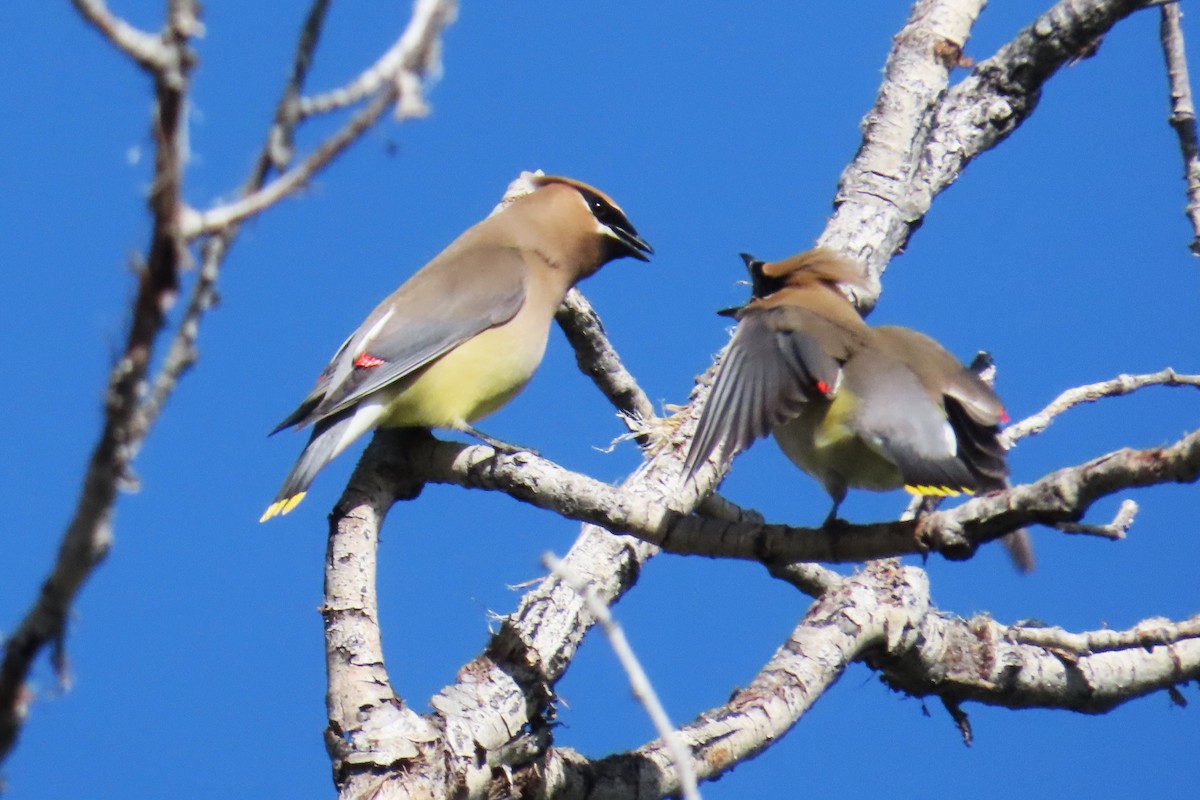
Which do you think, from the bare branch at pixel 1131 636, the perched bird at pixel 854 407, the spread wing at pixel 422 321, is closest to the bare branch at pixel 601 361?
the spread wing at pixel 422 321

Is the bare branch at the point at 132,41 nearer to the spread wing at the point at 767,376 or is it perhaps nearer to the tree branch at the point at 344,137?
the tree branch at the point at 344,137

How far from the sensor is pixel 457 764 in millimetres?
2898

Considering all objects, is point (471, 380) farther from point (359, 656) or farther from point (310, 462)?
point (359, 656)

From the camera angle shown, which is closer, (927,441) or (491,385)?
(927,441)

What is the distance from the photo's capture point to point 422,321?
3982 millimetres

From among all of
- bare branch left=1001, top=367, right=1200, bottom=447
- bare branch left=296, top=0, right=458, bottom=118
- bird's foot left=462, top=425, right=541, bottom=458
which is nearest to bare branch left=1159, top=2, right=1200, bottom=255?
bare branch left=1001, top=367, right=1200, bottom=447

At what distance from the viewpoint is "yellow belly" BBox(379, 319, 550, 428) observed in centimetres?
384

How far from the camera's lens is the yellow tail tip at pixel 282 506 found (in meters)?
3.62

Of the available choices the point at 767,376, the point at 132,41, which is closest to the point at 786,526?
the point at 767,376

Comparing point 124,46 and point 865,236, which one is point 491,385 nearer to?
point 865,236

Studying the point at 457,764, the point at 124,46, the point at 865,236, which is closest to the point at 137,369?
the point at 124,46

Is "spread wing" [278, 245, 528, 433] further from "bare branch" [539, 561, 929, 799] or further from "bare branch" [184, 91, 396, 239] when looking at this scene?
"bare branch" [184, 91, 396, 239]

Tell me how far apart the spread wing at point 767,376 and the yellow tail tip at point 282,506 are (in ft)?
3.31

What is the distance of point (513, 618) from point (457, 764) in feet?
1.45
